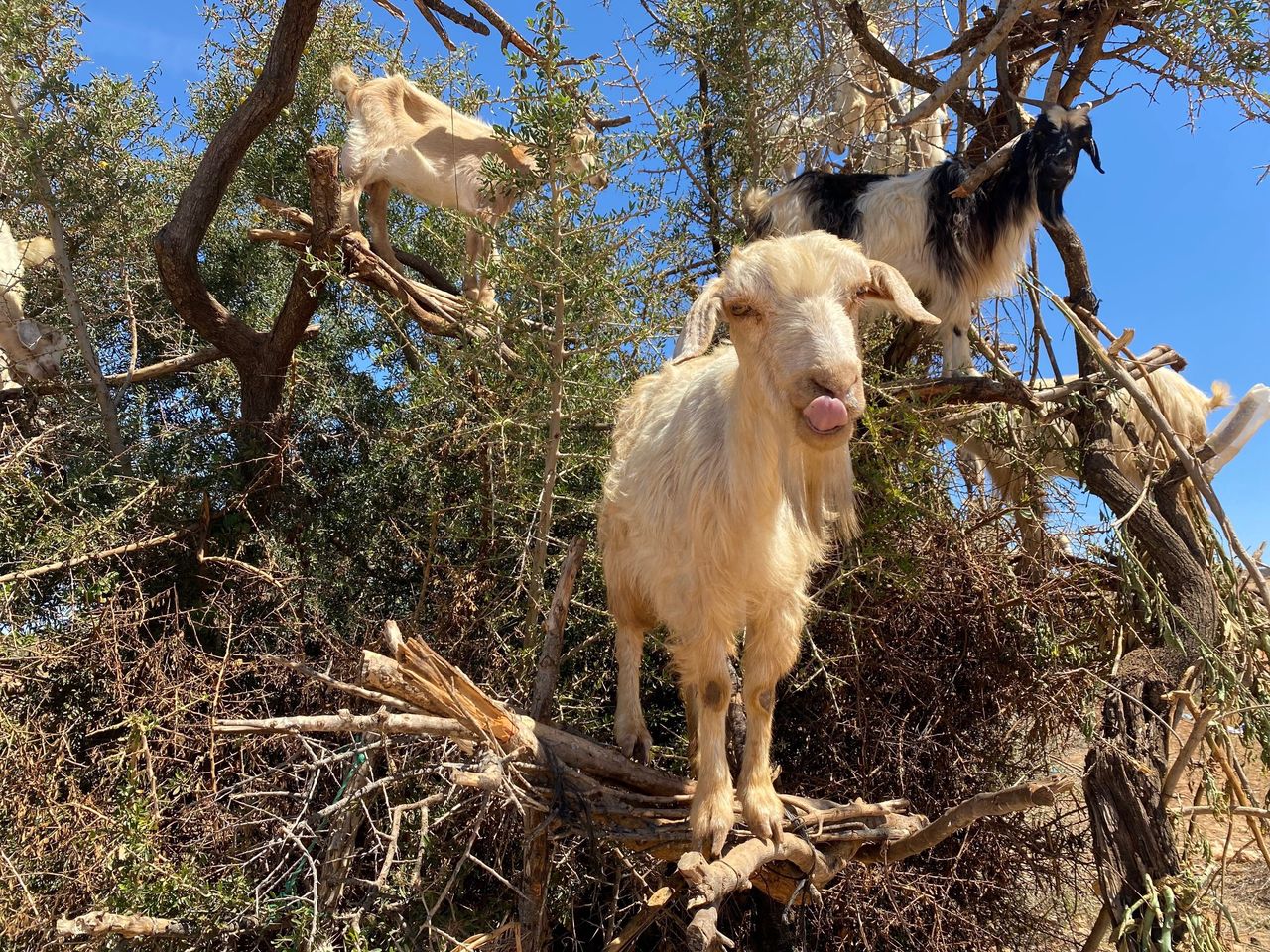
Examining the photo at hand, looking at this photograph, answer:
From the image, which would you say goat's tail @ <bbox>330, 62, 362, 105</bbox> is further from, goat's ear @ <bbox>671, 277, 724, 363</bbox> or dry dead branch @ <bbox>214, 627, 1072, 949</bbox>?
dry dead branch @ <bbox>214, 627, 1072, 949</bbox>

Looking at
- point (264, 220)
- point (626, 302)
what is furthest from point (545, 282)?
point (264, 220)

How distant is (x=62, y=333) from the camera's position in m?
6.32

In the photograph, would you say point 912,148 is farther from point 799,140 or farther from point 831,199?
point 831,199

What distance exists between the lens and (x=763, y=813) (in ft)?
9.30

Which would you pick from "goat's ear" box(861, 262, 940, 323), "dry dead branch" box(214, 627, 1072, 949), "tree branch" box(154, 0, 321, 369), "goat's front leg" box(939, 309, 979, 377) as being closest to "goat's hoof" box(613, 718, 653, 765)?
"dry dead branch" box(214, 627, 1072, 949)

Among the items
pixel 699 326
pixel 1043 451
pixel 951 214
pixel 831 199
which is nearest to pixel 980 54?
pixel 951 214

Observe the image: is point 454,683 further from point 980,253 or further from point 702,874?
point 980,253

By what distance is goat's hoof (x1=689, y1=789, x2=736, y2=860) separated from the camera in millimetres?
2689

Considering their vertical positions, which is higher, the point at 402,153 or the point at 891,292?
the point at 402,153

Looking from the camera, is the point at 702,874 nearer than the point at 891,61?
Yes

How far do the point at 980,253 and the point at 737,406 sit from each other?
122 inches

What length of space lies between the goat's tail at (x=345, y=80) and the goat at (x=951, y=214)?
338cm

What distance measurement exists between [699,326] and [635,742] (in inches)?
67.2

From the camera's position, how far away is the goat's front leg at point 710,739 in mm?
2715
